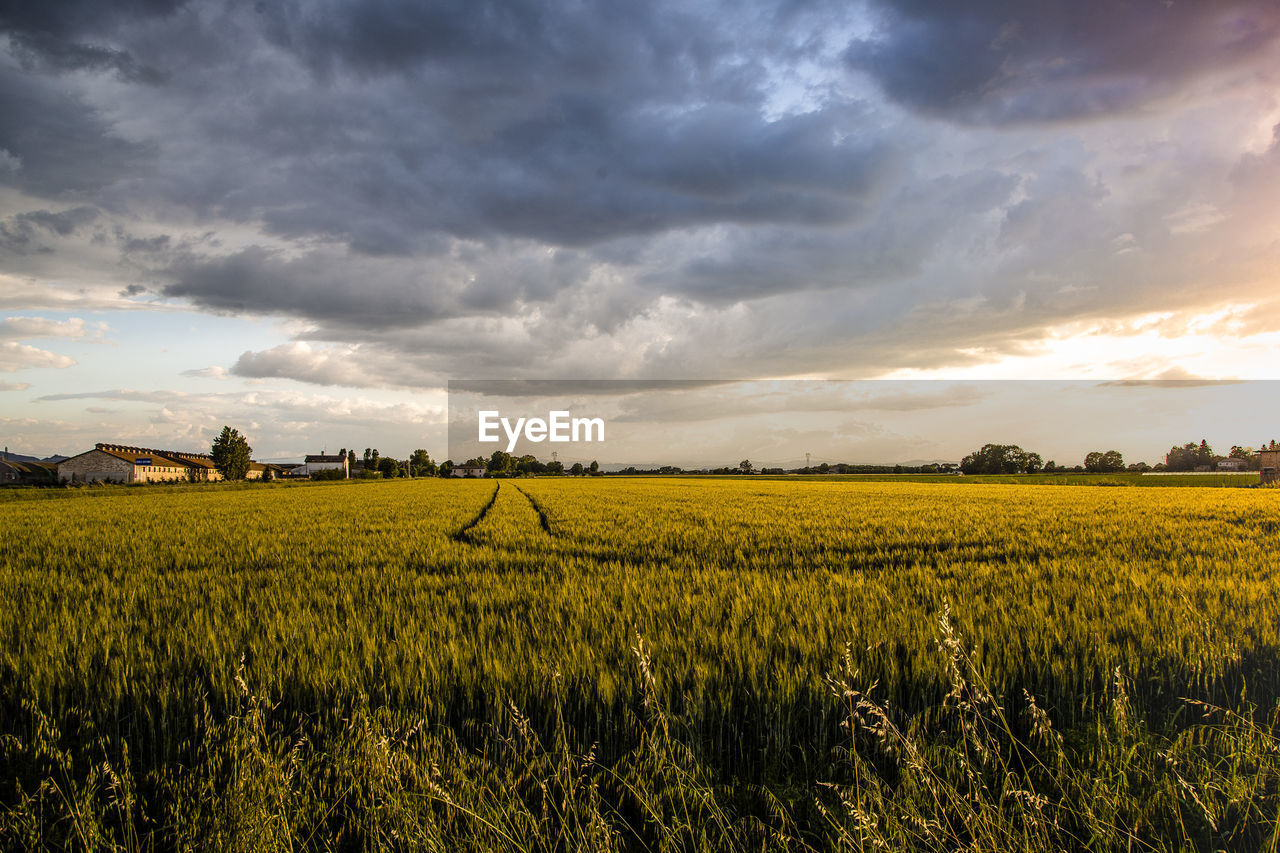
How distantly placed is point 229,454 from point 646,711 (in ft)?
500

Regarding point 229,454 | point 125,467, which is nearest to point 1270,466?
point 229,454

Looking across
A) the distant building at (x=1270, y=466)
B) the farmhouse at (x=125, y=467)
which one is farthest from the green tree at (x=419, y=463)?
the distant building at (x=1270, y=466)

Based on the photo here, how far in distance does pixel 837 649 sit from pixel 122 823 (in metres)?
4.19

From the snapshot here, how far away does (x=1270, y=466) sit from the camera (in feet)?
257

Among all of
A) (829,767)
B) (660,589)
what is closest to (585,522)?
(660,589)

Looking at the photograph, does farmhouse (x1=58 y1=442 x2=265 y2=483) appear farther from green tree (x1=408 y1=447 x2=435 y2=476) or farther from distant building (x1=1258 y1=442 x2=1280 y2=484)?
distant building (x1=1258 y1=442 x2=1280 y2=484)

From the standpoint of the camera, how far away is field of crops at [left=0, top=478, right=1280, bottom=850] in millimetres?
2531

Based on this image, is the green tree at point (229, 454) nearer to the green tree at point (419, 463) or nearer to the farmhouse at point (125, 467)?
the farmhouse at point (125, 467)

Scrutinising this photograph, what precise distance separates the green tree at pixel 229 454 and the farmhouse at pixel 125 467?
4878mm

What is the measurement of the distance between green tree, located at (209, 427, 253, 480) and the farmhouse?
192 inches

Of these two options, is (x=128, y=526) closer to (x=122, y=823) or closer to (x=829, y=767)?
(x=122, y=823)

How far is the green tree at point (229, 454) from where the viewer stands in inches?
4983

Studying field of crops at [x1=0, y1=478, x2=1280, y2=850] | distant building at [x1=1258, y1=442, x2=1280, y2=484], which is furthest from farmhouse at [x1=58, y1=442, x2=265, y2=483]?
distant building at [x1=1258, y1=442, x2=1280, y2=484]

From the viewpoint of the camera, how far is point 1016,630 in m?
4.98
